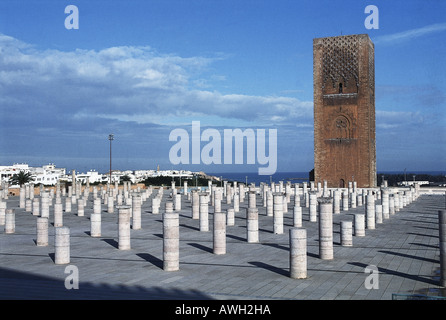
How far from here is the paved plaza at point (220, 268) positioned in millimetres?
8000

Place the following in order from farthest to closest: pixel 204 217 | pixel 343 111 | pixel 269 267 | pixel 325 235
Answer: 1. pixel 343 111
2. pixel 204 217
3. pixel 325 235
4. pixel 269 267

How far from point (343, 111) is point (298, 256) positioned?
35962mm

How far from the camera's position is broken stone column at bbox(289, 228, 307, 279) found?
9.12 metres

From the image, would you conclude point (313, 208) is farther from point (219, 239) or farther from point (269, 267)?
point (269, 267)

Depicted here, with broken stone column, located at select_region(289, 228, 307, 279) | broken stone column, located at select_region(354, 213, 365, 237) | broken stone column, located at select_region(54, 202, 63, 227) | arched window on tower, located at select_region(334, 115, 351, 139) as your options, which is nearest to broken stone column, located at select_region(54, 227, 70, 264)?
broken stone column, located at select_region(289, 228, 307, 279)

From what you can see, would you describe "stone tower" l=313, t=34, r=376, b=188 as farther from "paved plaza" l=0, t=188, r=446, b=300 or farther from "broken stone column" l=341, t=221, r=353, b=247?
"broken stone column" l=341, t=221, r=353, b=247

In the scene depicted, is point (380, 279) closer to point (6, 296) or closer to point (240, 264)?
point (240, 264)

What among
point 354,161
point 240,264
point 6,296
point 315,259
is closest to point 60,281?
point 6,296

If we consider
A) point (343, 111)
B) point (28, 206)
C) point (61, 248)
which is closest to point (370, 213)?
point (61, 248)

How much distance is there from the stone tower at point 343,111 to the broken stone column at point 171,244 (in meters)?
34.8

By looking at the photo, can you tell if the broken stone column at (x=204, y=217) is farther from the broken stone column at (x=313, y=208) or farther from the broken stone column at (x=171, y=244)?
the broken stone column at (x=171, y=244)

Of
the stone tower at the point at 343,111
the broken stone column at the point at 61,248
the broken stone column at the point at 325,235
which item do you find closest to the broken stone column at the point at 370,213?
the broken stone column at the point at 325,235

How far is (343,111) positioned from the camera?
1709 inches
